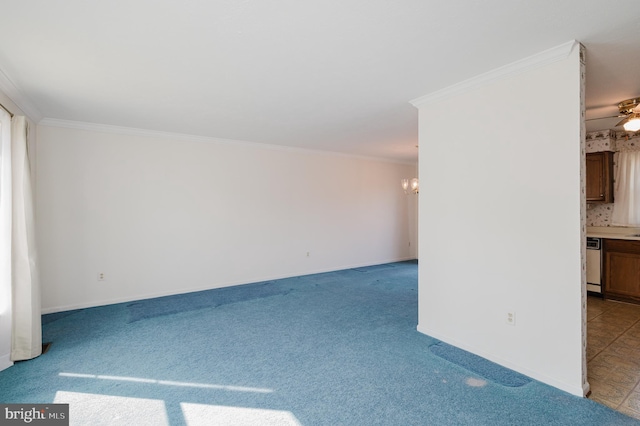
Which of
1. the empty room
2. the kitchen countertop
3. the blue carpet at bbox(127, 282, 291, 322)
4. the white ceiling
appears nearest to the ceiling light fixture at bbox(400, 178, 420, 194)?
the empty room

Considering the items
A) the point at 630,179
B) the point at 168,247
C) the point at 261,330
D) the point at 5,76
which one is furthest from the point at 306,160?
the point at 630,179

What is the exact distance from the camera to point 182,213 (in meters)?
5.11

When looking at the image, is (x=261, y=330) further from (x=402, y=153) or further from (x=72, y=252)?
(x=402, y=153)

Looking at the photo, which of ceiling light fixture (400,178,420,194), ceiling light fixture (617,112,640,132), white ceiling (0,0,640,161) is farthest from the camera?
ceiling light fixture (400,178,420,194)

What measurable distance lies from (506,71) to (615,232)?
13.7 ft

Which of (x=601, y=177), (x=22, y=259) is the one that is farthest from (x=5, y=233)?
(x=601, y=177)

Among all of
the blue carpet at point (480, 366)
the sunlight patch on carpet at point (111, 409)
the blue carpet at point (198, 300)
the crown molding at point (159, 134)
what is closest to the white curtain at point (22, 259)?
the sunlight patch on carpet at point (111, 409)

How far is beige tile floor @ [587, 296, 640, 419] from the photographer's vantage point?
2.24m

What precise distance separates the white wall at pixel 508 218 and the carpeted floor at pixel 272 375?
11.1 inches

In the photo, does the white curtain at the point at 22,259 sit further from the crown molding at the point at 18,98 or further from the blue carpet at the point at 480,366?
the blue carpet at the point at 480,366

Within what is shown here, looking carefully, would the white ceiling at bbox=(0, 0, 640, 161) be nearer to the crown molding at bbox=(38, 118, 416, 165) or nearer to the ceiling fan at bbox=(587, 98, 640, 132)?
the ceiling fan at bbox=(587, 98, 640, 132)

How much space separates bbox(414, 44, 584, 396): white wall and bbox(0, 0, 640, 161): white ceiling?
9.0 inches

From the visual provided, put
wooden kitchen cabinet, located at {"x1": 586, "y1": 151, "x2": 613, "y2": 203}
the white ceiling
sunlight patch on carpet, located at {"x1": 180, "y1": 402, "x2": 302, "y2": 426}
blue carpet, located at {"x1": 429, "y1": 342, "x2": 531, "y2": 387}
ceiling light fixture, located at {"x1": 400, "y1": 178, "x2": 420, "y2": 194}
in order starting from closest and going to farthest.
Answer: the white ceiling
sunlight patch on carpet, located at {"x1": 180, "y1": 402, "x2": 302, "y2": 426}
blue carpet, located at {"x1": 429, "y1": 342, "x2": 531, "y2": 387}
wooden kitchen cabinet, located at {"x1": 586, "y1": 151, "x2": 613, "y2": 203}
ceiling light fixture, located at {"x1": 400, "y1": 178, "x2": 420, "y2": 194}

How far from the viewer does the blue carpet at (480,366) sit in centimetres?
248
